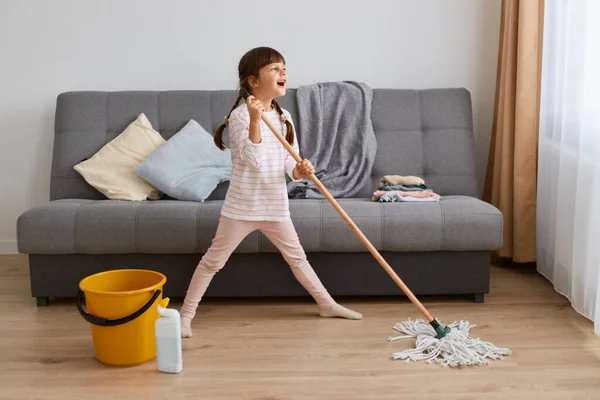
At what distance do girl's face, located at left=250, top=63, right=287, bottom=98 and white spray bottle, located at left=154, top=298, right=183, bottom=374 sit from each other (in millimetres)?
846

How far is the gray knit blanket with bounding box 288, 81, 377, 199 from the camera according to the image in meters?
3.50

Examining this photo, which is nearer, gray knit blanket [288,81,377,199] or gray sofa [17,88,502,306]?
gray sofa [17,88,502,306]

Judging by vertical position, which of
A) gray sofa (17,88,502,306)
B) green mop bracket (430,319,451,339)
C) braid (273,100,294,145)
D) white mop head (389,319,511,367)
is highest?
braid (273,100,294,145)

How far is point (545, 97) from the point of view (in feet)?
10.8

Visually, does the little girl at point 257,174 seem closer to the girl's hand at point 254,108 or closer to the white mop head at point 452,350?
the girl's hand at point 254,108

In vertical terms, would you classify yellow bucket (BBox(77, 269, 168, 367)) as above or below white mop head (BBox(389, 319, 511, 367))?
above

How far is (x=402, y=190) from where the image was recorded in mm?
3287

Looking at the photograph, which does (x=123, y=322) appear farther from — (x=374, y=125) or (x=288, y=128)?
(x=374, y=125)

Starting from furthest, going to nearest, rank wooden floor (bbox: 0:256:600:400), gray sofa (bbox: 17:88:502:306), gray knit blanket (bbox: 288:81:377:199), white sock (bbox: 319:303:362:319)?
gray knit blanket (bbox: 288:81:377:199), gray sofa (bbox: 17:88:502:306), white sock (bbox: 319:303:362:319), wooden floor (bbox: 0:256:600:400)

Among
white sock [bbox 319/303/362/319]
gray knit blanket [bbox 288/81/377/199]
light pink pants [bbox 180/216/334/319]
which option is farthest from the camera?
gray knit blanket [bbox 288/81/377/199]

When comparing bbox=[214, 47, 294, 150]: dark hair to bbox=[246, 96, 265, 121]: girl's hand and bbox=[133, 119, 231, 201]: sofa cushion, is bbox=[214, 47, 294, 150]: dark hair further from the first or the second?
bbox=[133, 119, 231, 201]: sofa cushion

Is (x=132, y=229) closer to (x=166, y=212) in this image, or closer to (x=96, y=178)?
(x=166, y=212)

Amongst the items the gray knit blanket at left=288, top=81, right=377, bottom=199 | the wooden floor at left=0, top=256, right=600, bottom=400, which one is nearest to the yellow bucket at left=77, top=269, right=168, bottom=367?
the wooden floor at left=0, top=256, right=600, bottom=400

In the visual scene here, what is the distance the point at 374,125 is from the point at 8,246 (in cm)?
211
